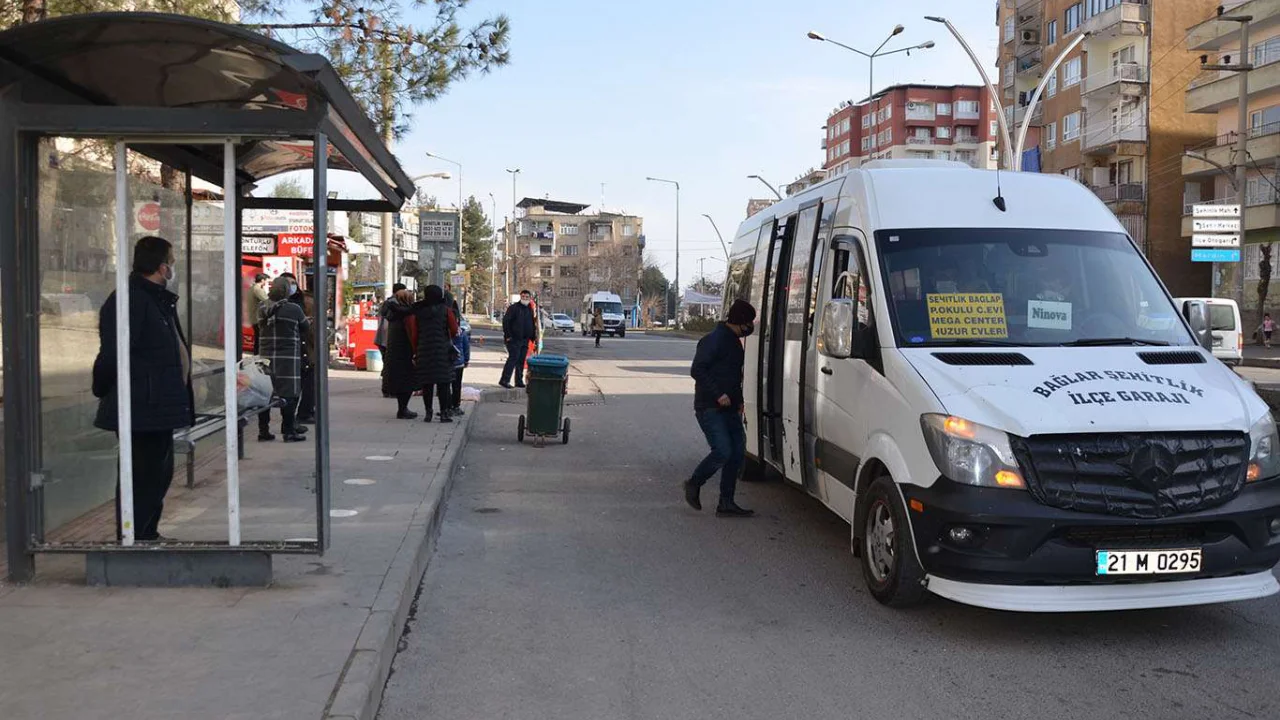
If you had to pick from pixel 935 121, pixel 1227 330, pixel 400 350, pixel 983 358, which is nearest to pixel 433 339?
pixel 400 350

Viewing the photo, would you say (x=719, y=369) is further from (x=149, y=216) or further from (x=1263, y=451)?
(x=149, y=216)

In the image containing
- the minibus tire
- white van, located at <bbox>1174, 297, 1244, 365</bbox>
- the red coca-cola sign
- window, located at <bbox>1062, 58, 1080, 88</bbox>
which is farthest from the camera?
window, located at <bbox>1062, 58, 1080, 88</bbox>

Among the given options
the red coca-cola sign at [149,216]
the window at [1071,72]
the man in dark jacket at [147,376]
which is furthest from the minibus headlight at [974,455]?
the window at [1071,72]

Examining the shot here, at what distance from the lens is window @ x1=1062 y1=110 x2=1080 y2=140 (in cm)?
5638

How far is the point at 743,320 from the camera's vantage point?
862 centimetres

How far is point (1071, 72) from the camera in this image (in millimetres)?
57094

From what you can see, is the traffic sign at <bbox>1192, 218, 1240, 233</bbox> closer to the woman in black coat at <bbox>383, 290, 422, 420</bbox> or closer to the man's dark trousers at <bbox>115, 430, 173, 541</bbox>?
the woman in black coat at <bbox>383, 290, 422, 420</bbox>

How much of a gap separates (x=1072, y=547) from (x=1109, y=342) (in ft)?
5.17

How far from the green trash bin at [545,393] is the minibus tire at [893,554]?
6.85 metres

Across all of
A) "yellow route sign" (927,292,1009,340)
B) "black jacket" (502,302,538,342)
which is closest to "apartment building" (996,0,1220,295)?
"black jacket" (502,302,538,342)

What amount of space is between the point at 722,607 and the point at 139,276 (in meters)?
3.78

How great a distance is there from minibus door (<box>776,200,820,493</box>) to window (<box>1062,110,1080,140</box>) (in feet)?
172

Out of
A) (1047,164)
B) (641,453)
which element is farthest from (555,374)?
(1047,164)

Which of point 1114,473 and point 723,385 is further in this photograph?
point 723,385
